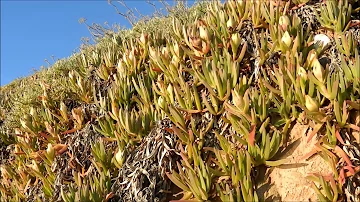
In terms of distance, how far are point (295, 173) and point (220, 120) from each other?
0.85m

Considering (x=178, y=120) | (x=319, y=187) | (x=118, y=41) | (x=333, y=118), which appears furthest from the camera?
(x=118, y=41)

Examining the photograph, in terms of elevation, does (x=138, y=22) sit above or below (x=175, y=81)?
above

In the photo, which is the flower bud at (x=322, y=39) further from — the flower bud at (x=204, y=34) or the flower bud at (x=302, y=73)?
the flower bud at (x=204, y=34)

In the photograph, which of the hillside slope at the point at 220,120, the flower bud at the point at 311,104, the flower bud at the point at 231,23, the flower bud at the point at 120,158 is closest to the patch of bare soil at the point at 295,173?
the hillside slope at the point at 220,120

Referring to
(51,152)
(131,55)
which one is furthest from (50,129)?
(131,55)

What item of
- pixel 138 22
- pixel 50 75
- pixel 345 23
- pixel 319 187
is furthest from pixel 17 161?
pixel 345 23

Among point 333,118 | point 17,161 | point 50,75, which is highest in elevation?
point 50,75

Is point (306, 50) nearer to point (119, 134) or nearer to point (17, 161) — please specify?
point (119, 134)

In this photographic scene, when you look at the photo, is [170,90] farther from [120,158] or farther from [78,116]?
[78,116]

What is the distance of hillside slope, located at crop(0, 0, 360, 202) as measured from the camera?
272 centimetres

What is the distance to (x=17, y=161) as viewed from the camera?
16.3 feet

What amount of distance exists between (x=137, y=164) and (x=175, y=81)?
41.2 inches

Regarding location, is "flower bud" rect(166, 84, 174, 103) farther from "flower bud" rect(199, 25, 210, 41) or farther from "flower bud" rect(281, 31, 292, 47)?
"flower bud" rect(281, 31, 292, 47)

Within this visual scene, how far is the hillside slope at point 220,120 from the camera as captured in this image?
272 cm
